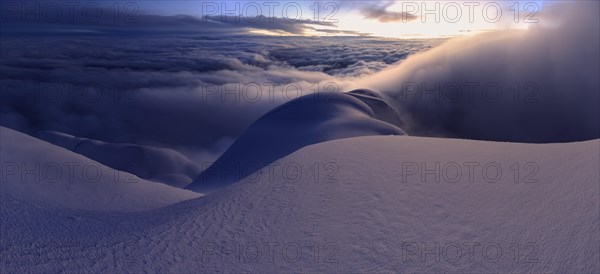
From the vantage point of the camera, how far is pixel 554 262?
2.76 meters

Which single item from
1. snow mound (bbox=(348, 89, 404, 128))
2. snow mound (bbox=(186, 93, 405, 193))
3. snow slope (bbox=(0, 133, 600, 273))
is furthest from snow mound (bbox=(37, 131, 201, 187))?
snow slope (bbox=(0, 133, 600, 273))

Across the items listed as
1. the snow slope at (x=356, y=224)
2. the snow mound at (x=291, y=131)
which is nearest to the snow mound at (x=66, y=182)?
the snow slope at (x=356, y=224)

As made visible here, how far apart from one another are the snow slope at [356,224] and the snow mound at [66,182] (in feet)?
1.27

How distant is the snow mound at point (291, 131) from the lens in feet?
42.0

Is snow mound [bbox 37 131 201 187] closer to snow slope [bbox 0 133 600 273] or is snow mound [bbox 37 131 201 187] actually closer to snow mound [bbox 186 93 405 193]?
snow mound [bbox 186 93 405 193]

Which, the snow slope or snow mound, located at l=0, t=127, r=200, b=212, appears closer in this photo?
the snow slope

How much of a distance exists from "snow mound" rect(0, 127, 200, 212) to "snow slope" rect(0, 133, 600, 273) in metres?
0.39

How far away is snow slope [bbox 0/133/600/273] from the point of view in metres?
2.90

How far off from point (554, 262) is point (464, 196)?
115cm

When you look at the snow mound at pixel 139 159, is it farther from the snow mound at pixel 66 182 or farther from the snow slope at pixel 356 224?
the snow slope at pixel 356 224

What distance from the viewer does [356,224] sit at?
3.42m

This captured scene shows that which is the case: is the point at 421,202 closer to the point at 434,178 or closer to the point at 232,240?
the point at 434,178

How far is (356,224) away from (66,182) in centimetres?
391

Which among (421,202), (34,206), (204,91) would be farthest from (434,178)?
(204,91)
